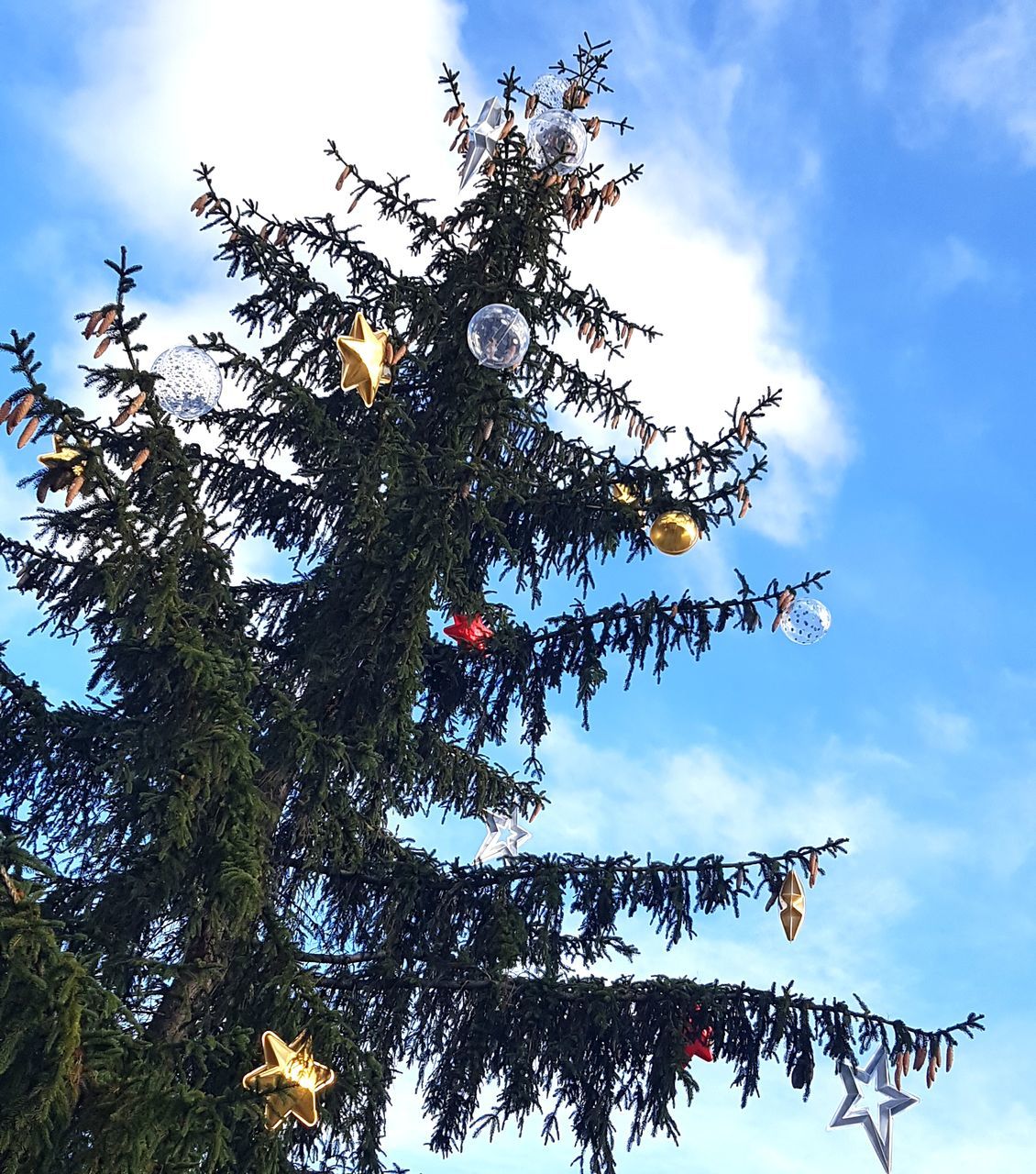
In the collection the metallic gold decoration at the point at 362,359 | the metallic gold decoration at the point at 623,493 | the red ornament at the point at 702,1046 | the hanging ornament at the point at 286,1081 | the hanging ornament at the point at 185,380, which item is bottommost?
the hanging ornament at the point at 286,1081

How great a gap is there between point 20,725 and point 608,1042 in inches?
166

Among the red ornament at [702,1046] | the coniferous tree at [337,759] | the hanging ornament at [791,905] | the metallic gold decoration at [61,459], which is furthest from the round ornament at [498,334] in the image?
the red ornament at [702,1046]

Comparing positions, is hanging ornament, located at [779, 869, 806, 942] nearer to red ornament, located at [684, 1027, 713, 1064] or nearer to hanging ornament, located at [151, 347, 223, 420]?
red ornament, located at [684, 1027, 713, 1064]

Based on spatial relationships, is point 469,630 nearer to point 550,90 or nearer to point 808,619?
point 808,619

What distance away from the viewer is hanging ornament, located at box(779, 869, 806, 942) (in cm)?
729

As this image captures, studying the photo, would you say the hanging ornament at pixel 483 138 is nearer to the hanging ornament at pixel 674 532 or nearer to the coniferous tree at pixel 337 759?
the coniferous tree at pixel 337 759

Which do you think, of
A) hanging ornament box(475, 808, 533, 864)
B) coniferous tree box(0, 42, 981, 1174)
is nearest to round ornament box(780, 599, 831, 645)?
coniferous tree box(0, 42, 981, 1174)

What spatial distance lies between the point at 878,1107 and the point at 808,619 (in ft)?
10.3

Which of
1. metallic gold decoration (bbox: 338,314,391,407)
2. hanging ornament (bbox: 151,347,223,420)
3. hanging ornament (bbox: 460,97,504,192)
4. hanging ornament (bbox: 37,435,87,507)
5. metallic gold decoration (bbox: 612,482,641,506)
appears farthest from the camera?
hanging ornament (bbox: 460,97,504,192)

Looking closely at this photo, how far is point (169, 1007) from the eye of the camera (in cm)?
652

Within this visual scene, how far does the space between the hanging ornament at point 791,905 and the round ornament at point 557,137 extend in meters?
5.92

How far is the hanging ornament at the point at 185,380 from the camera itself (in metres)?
6.50

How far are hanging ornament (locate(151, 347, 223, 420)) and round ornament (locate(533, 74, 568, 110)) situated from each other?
19.0 ft

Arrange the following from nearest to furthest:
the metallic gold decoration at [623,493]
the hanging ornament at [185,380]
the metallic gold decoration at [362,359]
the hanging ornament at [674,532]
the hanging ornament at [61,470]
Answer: the hanging ornament at [61,470], the hanging ornament at [185,380], the metallic gold decoration at [362,359], the hanging ornament at [674,532], the metallic gold decoration at [623,493]
